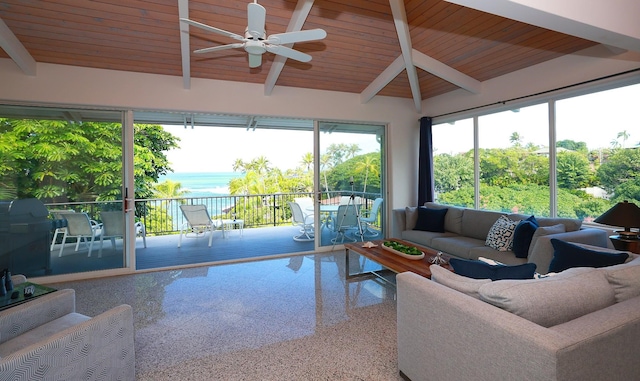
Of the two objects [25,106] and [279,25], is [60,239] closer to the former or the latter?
[25,106]

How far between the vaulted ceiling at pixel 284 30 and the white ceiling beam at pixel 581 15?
1028 mm

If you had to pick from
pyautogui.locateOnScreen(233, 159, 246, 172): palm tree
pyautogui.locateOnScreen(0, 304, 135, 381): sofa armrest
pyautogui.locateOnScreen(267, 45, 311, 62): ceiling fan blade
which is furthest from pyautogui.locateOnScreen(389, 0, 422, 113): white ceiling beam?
pyautogui.locateOnScreen(233, 159, 246, 172): palm tree

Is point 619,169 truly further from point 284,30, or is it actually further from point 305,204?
point 305,204

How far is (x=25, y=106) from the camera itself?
12.3 ft

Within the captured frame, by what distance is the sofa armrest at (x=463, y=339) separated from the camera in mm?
1190

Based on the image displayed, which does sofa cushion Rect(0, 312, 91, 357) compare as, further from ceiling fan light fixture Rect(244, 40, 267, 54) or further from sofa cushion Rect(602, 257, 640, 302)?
sofa cushion Rect(602, 257, 640, 302)

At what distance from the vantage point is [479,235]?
14.0 feet

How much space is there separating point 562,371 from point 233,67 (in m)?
4.51

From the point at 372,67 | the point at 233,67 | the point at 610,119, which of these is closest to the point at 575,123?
the point at 610,119

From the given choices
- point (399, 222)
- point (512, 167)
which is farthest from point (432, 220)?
point (512, 167)

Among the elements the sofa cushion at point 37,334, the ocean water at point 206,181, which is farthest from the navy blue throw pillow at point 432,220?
the ocean water at point 206,181

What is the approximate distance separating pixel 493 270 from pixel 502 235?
7.21 feet

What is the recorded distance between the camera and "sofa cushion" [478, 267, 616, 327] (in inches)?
53.7

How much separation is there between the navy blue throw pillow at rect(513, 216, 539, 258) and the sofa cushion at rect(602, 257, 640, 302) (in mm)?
1692
